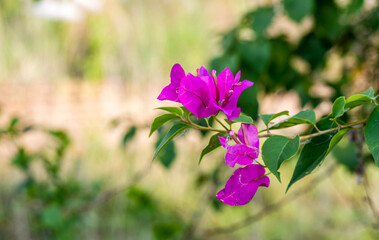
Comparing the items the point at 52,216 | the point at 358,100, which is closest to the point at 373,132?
the point at 358,100

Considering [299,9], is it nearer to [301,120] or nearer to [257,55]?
[257,55]

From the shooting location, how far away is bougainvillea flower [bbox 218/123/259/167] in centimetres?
24

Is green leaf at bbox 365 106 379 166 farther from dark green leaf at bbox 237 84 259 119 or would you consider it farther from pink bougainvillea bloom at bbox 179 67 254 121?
dark green leaf at bbox 237 84 259 119

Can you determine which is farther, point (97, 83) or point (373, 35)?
point (97, 83)

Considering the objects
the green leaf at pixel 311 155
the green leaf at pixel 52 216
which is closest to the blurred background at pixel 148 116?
the green leaf at pixel 52 216

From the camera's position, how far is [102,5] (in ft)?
9.63

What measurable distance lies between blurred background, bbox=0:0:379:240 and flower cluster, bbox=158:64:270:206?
403 mm

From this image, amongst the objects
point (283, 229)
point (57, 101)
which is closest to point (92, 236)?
point (283, 229)

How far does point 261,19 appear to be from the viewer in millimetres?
672

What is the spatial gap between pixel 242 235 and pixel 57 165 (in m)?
1.29

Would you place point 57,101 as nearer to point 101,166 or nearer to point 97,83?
point 97,83

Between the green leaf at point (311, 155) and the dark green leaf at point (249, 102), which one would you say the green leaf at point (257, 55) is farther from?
the green leaf at point (311, 155)

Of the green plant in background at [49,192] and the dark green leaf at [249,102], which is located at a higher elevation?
the dark green leaf at [249,102]

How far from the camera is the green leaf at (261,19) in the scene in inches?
25.7
